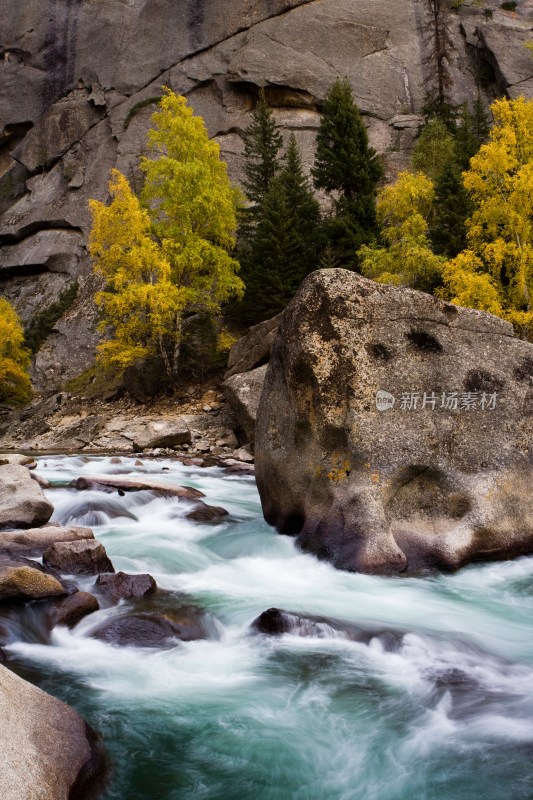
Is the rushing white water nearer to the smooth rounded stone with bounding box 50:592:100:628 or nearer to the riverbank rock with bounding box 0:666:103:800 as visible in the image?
the smooth rounded stone with bounding box 50:592:100:628

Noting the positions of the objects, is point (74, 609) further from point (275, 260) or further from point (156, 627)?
point (275, 260)

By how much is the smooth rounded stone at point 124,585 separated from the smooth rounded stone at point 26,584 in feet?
1.27

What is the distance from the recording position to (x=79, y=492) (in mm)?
10656

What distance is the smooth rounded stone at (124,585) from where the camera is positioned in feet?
18.7

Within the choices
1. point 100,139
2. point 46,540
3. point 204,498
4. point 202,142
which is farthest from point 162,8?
point 46,540

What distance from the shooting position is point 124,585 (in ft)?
19.0

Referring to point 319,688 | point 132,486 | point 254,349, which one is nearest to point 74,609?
point 319,688

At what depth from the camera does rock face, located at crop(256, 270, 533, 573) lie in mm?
6859

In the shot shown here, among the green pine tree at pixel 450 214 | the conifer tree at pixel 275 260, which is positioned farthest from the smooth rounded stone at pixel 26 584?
the conifer tree at pixel 275 260

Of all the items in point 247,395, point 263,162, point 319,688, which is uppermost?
point 263,162

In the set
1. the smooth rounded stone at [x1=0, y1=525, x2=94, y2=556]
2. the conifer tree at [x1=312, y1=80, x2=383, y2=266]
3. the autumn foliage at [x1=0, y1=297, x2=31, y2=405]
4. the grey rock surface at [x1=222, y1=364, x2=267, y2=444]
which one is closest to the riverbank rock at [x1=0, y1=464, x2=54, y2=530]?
the smooth rounded stone at [x1=0, y1=525, x2=94, y2=556]

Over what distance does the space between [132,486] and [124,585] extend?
4.98m

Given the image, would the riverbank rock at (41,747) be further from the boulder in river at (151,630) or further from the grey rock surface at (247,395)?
the grey rock surface at (247,395)

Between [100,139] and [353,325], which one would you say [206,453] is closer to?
[353,325]
